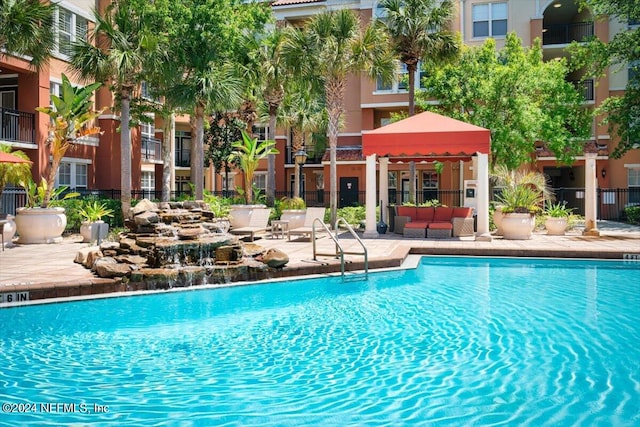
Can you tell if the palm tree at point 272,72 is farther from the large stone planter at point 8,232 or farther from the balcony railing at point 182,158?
the balcony railing at point 182,158

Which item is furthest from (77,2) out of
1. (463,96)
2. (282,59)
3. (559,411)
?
(559,411)

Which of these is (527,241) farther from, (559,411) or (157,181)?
(157,181)

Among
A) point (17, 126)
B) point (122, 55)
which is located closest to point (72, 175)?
point (17, 126)

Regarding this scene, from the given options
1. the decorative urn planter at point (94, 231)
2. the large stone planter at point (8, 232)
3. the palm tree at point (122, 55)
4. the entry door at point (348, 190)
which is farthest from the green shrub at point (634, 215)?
the large stone planter at point (8, 232)

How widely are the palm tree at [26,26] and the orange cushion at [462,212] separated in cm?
1307

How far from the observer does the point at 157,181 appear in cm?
3538

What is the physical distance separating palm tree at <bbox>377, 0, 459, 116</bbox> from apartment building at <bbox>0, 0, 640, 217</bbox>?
385 cm

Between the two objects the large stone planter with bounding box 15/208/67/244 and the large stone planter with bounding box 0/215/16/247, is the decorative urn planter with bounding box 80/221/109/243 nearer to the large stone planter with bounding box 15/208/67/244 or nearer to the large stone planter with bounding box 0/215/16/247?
the large stone planter with bounding box 15/208/67/244

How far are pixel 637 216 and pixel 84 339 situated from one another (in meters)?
24.5

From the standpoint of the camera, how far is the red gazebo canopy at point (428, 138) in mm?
15383

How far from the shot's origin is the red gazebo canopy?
15383mm

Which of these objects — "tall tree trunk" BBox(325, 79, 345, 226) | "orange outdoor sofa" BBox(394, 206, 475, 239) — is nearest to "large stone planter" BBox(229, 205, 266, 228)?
"tall tree trunk" BBox(325, 79, 345, 226)

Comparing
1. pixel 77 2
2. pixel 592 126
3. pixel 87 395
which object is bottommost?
pixel 87 395

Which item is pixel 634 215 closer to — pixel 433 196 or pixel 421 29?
pixel 433 196
